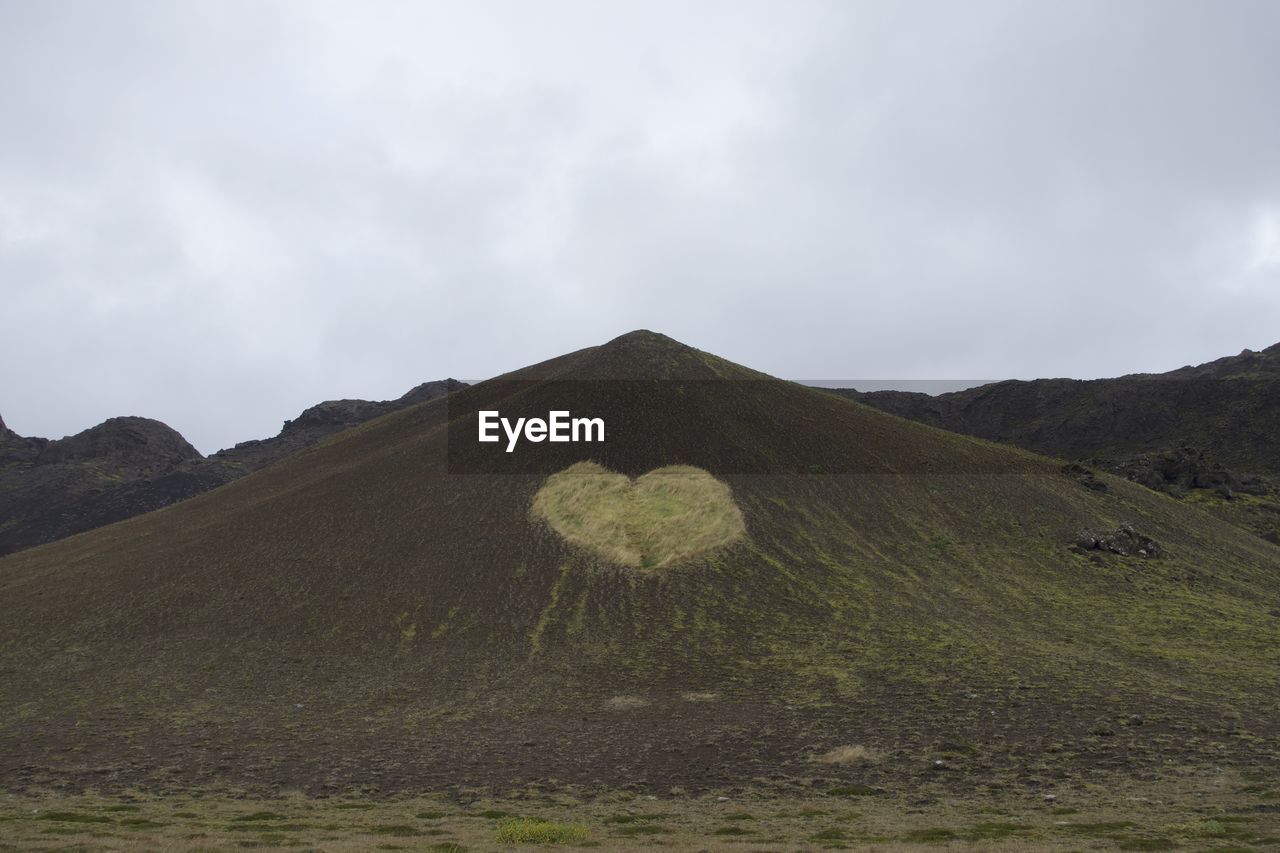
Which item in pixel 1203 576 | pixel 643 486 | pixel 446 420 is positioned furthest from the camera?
pixel 446 420

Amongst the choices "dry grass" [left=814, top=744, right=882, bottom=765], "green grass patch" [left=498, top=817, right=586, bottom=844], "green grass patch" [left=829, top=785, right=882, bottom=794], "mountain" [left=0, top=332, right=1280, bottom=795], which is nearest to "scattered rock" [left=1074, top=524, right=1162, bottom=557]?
"mountain" [left=0, top=332, right=1280, bottom=795]

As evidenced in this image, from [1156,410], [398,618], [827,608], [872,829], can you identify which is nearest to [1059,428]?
[1156,410]

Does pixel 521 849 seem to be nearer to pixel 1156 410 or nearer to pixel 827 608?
pixel 827 608

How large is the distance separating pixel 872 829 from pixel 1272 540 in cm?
7087

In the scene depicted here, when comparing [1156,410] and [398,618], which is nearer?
[398,618]

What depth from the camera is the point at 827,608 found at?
4591 centimetres

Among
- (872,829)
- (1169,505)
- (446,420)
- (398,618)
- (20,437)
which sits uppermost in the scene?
(20,437)

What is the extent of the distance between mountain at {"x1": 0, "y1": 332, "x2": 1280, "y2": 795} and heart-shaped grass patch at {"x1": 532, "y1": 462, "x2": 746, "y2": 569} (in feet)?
0.72

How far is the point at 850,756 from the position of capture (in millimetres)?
27484

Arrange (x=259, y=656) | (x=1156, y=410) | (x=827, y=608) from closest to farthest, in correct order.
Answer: (x=259, y=656) → (x=827, y=608) → (x=1156, y=410)

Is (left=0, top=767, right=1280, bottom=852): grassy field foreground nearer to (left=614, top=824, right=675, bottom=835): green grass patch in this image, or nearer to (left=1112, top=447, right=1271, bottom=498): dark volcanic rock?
(left=614, top=824, right=675, bottom=835): green grass patch

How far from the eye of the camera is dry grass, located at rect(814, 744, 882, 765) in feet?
88.8

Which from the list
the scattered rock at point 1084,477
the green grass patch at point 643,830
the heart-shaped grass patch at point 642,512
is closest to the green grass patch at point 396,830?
the green grass patch at point 643,830

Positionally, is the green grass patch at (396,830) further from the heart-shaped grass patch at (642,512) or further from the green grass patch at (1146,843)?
the heart-shaped grass patch at (642,512)
